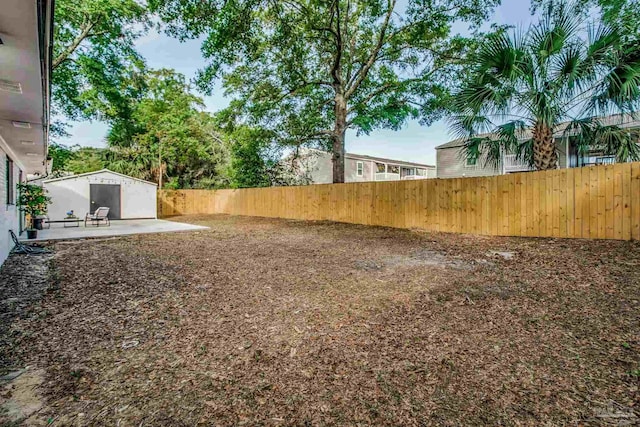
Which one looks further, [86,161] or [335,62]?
[86,161]

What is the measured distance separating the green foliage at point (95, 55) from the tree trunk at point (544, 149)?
16.0 meters

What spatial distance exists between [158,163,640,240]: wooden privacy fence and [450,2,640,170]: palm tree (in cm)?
58

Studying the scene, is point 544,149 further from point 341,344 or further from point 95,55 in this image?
point 95,55

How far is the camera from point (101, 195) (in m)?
14.6

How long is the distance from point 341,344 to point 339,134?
11.5 metres

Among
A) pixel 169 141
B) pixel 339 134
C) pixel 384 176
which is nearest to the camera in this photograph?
pixel 339 134

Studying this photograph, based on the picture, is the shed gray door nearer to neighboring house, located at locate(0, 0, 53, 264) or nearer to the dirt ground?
neighboring house, located at locate(0, 0, 53, 264)

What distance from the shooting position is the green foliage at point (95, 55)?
41.7 feet

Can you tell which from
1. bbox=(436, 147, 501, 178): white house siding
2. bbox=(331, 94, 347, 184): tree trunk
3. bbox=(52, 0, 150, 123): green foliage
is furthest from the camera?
bbox=(436, 147, 501, 178): white house siding

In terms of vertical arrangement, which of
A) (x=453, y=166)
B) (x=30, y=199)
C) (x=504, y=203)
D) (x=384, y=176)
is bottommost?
(x=504, y=203)

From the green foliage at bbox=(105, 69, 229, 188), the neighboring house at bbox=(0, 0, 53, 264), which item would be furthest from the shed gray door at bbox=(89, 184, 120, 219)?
the neighboring house at bbox=(0, 0, 53, 264)

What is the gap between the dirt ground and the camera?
67.4 inches

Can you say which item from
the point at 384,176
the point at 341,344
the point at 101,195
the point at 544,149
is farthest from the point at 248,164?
the point at 341,344

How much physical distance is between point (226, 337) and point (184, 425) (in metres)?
1.01
